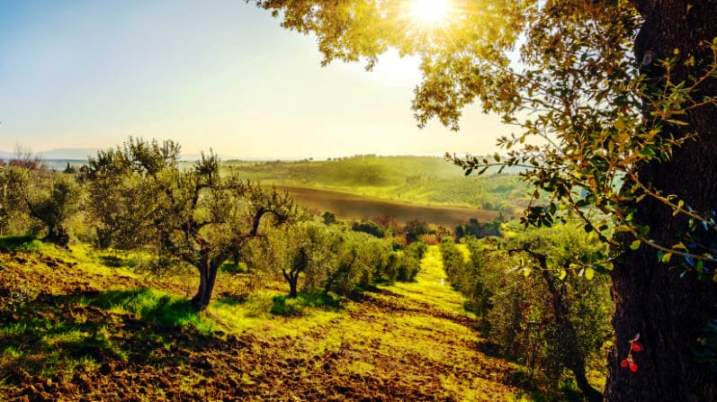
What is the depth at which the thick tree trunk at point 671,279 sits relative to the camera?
134 inches

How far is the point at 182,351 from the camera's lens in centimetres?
1358

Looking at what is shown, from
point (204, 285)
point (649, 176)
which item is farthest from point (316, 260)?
point (649, 176)

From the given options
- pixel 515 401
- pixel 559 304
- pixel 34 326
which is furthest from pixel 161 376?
pixel 559 304

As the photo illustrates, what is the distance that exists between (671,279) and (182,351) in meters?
15.0

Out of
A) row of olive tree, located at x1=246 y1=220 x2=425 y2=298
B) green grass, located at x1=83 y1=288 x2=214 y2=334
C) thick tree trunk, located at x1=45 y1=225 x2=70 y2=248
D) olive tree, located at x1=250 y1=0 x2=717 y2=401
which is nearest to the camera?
olive tree, located at x1=250 y1=0 x2=717 y2=401

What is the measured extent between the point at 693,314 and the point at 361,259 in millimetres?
43431

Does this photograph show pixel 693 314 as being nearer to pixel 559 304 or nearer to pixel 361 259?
pixel 559 304

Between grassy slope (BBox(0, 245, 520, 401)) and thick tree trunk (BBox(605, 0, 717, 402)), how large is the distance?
7.66 meters

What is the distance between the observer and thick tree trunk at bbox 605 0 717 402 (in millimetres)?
3395

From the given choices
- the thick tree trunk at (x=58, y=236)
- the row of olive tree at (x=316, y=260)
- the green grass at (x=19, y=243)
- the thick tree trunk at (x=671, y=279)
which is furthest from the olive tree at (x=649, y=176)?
the thick tree trunk at (x=58, y=236)

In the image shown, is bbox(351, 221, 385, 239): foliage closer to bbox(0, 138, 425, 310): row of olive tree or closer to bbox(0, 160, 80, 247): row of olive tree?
bbox(0, 160, 80, 247): row of olive tree

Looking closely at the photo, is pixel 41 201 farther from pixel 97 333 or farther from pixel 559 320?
pixel 559 320

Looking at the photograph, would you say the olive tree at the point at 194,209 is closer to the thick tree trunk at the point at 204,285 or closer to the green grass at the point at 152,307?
the thick tree trunk at the point at 204,285

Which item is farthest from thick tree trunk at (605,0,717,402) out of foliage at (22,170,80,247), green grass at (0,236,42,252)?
foliage at (22,170,80,247)
